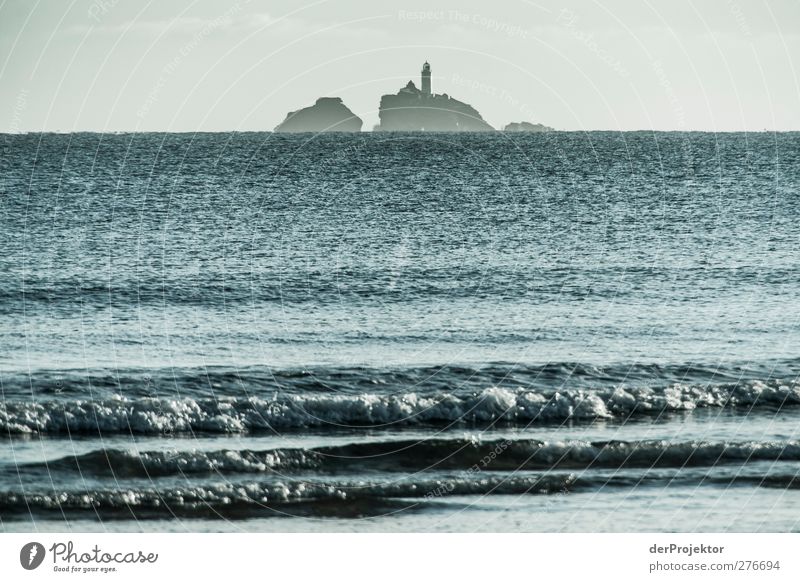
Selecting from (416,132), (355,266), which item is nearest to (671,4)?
(355,266)

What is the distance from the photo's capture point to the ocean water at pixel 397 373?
61.2 feet

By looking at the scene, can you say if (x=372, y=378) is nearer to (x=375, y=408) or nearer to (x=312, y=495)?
(x=375, y=408)

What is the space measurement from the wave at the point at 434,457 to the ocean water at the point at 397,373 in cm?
6

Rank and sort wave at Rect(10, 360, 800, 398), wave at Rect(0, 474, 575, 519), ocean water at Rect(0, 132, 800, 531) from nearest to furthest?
wave at Rect(0, 474, 575, 519) → ocean water at Rect(0, 132, 800, 531) → wave at Rect(10, 360, 800, 398)

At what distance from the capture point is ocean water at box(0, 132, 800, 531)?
1866 cm

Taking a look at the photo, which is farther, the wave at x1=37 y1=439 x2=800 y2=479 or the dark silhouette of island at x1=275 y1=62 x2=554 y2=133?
the dark silhouette of island at x1=275 y1=62 x2=554 y2=133

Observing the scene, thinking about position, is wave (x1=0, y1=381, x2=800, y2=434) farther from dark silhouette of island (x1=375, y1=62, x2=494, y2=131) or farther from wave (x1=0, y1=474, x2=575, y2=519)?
dark silhouette of island (x1=375, y1=62, x2=494, y2=131)

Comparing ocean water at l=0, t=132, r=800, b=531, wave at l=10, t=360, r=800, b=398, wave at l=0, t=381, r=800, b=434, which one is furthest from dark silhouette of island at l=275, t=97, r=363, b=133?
wave at l=0, t=381, r=800, b=434

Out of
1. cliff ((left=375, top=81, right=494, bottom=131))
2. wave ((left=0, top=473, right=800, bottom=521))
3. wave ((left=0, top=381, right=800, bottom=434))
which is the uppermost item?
cliff ((left=375, top=81, right=494, bottom=131))

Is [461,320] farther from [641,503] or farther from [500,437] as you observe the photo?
[641,503]

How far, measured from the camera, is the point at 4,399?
938 inches

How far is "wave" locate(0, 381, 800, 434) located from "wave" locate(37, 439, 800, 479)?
1.76 meters

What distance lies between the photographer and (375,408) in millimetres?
23844

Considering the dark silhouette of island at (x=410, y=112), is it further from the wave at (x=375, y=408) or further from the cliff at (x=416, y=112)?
the wave at (x=375, y=408)
